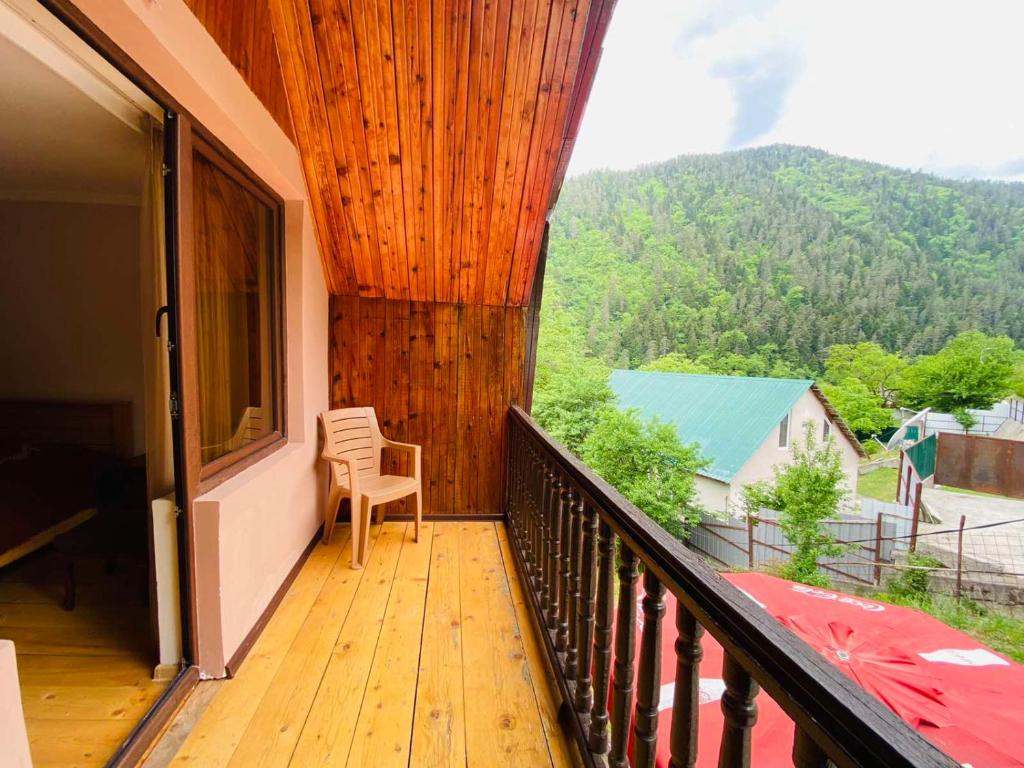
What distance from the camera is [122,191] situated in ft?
10.5

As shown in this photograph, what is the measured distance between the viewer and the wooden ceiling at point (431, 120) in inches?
72.6

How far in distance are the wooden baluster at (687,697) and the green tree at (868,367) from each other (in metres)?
27.2

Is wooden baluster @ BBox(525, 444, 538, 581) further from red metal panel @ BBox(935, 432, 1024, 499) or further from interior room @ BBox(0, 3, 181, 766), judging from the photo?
red metal panel @ BBox(935, 432, 1024, 499)

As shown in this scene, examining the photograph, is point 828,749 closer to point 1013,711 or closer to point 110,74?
point 1013,711

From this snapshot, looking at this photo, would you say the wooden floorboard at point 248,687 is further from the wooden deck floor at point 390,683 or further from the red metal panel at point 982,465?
the red metal panel at point 982,465

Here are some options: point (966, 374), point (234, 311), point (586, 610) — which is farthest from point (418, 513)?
point (966, 374)

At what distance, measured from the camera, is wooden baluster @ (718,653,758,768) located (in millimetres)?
672

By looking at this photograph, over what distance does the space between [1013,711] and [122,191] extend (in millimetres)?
5008

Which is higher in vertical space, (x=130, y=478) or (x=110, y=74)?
(x=110, y=74)

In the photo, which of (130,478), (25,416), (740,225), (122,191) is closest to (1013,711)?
(130,478)

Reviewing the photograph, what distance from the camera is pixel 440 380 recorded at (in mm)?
3389

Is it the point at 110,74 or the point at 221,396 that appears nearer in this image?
the point at 110,74

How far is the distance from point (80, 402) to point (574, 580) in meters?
3.81

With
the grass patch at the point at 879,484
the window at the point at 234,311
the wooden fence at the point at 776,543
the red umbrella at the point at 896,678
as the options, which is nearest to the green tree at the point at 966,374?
the grass patch at the point at 879,484
